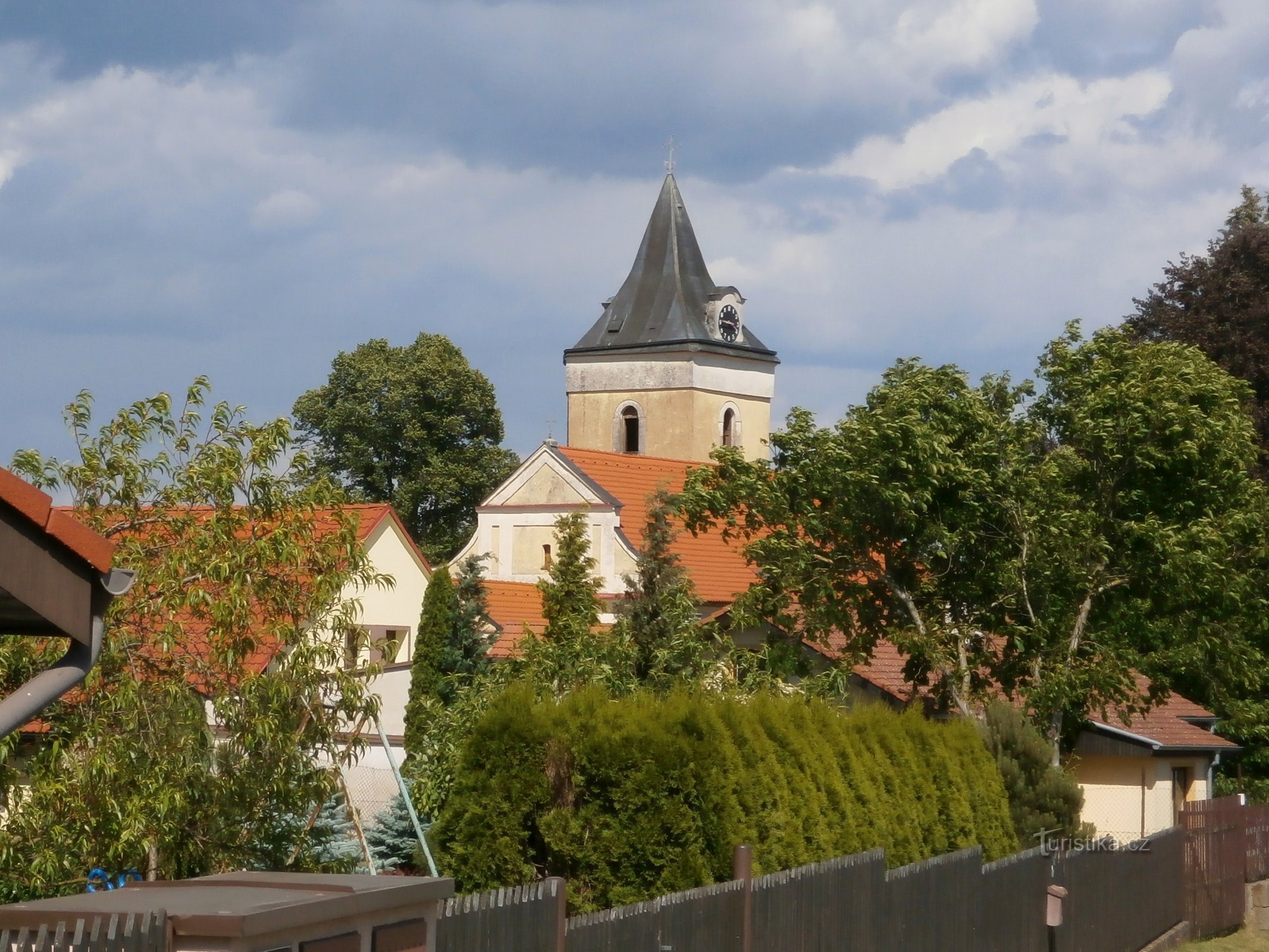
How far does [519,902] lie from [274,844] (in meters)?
5.64

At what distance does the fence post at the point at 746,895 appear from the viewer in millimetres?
9469

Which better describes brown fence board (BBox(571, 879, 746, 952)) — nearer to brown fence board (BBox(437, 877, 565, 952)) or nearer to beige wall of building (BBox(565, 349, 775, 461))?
brown fence board (BBox(437, 877, 565, 952))

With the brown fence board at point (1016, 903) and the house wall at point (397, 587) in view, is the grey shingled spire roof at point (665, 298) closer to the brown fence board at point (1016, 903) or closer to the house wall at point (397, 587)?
the house wall at point (397, 587)

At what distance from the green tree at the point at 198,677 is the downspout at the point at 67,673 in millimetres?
5887

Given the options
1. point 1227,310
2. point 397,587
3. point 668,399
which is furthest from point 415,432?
point 1227,310

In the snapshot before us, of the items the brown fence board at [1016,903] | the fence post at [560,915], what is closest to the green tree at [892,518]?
the brown fence board at [1016,903]

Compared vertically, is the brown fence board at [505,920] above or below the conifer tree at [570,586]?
below

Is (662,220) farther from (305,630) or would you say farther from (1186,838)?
(305,630)

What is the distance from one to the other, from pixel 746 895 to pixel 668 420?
6905cm

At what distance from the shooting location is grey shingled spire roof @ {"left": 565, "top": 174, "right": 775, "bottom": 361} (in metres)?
78.1

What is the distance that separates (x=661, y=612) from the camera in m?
22.1

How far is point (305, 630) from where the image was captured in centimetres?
1212

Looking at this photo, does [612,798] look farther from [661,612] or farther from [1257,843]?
[1257,843]

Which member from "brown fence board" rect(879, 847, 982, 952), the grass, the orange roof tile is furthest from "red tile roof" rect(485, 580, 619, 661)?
"brown fence board" rect(879, 847, 982, 952)
